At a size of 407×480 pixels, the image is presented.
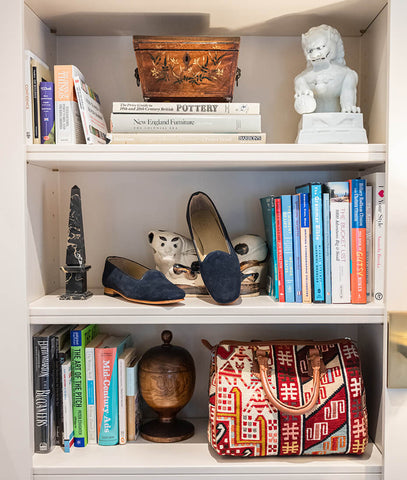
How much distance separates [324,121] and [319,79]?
4.8 inches

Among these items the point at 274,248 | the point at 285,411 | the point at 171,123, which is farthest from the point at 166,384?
the point at 171,123

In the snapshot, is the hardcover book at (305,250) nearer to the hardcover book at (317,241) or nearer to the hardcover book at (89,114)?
the hardcover book at (317,241)

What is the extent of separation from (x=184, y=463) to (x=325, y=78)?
3.14 ft

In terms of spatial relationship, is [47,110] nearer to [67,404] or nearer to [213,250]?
[213,250]

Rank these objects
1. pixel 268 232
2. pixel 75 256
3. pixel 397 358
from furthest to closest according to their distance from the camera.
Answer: pixel 268 232, pixel 75 256, pixel 397 358

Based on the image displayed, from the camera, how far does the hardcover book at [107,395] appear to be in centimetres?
123

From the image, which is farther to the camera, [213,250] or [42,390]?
[213,250]

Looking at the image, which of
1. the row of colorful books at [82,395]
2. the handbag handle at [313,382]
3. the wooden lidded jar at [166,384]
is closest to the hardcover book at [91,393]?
the row of colorful books at [82,395]

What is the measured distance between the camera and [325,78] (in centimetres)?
124

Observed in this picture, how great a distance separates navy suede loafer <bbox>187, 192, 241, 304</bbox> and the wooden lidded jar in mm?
234

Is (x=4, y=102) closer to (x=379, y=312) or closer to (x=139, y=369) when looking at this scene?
(x=139, y=369)

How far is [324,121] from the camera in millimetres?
1189

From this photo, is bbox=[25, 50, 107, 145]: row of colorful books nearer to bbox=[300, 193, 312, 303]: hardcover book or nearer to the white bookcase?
the white bookcase

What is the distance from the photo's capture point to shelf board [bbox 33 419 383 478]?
1.14m
